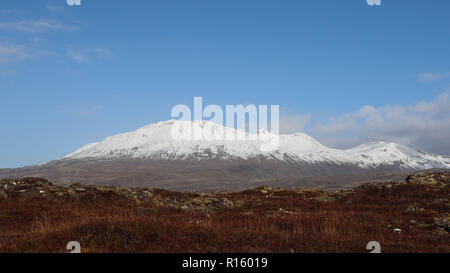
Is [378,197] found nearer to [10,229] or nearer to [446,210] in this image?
[446,210]

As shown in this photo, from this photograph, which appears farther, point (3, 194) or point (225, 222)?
point (3, 194)

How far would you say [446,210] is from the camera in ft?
87.2

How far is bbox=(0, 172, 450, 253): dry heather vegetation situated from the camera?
12.4m

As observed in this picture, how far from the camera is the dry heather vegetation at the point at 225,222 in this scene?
12.4 m

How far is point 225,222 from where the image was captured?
63.1 feet

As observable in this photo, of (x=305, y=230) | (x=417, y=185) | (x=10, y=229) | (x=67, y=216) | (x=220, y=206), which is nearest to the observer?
(x=305, y=230)

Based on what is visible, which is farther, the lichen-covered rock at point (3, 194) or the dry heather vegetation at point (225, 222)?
the lichen-covered rock at point (3, 194)

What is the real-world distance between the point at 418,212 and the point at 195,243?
20.2 m

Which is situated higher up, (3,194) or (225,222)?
(3,194)

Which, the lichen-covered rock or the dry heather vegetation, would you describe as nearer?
the dry heather vegetation
